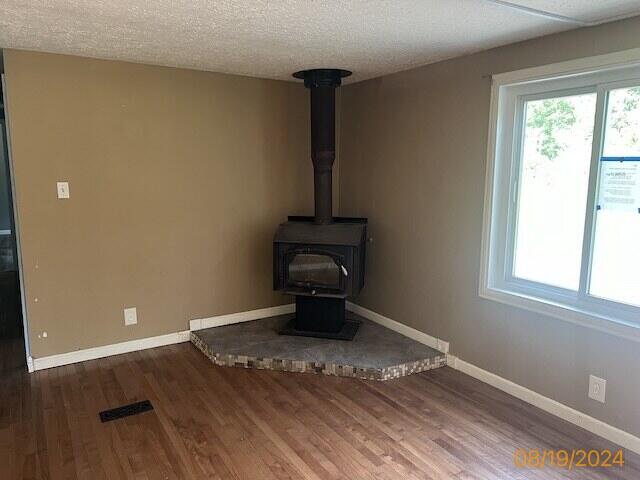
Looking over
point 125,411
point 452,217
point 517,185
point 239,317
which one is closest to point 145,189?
point 239,317

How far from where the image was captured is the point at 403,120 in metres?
3.73

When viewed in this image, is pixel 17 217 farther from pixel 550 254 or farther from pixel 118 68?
pixel 550 254

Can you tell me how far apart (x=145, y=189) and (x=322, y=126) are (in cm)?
143

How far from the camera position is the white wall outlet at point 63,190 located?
131 inches

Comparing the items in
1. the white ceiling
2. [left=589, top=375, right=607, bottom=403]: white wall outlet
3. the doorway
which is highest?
the white ceiling

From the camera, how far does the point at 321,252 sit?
3686 mm

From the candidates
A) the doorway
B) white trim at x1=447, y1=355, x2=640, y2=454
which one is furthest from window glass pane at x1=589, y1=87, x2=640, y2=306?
the doorway

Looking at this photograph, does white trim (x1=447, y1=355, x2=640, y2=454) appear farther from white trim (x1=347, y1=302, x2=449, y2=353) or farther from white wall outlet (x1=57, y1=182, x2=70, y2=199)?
white wall outlet (x1=57, y1=182, x2=70, y2=199)

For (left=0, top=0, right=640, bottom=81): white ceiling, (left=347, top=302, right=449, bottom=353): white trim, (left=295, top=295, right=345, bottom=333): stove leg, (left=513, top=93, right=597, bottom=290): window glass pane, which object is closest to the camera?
(left=0, top=0, right=640, bottom=81): white ceiling

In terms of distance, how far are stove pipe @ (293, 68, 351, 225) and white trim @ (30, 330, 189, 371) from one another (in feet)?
4.90

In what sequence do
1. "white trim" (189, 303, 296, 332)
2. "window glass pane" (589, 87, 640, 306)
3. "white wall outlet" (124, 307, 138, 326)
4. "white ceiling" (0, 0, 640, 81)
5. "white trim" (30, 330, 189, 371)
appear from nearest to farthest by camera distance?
1. "white ceiling" (0, 0, 640, 81)
2. "window glass pane" (589, 87, 640, 306)
3. "white trim" (30, 330, 189, 371)
4. "white wall outlet" (124, 307, 138, 326)
5. "white trim" (189, 303, 296, 332)

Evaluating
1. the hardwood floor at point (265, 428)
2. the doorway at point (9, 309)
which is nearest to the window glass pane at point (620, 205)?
the hardwood floor at point (265, 428)

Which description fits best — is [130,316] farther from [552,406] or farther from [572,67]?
[572,67]

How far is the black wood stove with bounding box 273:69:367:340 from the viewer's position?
364 centimetres
